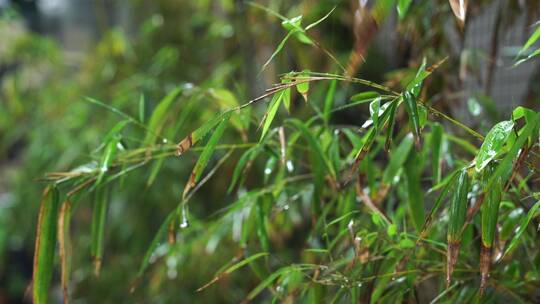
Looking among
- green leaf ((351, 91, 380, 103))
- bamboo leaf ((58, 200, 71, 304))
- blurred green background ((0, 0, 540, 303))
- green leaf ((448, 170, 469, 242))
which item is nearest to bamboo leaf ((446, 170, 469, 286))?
green leaf ((448, 170, 469, 242))

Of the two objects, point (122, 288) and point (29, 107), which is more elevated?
point (29, 107)

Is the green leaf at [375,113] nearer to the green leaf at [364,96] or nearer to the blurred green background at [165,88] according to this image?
the green leaf at [364,96]

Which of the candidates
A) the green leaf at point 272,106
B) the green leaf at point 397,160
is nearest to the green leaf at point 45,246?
the green leaf at point 272,106

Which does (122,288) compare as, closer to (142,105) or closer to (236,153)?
(236,153)

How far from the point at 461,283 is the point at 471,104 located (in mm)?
229

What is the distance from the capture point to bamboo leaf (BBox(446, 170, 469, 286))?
0.52 m

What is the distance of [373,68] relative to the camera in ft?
5.32

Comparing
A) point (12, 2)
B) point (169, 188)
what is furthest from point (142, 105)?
point (12, 2)

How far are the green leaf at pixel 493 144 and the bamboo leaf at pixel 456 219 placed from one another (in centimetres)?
4

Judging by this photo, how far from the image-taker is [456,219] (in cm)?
52

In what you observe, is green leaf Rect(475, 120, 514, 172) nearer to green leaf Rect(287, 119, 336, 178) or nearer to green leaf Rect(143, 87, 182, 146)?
green leaf Rect(287, 119, 336, 178)

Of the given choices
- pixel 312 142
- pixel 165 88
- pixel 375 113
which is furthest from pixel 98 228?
pixel 165 88

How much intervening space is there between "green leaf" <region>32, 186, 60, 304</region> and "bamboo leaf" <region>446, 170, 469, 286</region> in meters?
0.37

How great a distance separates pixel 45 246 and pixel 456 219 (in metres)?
0.38
